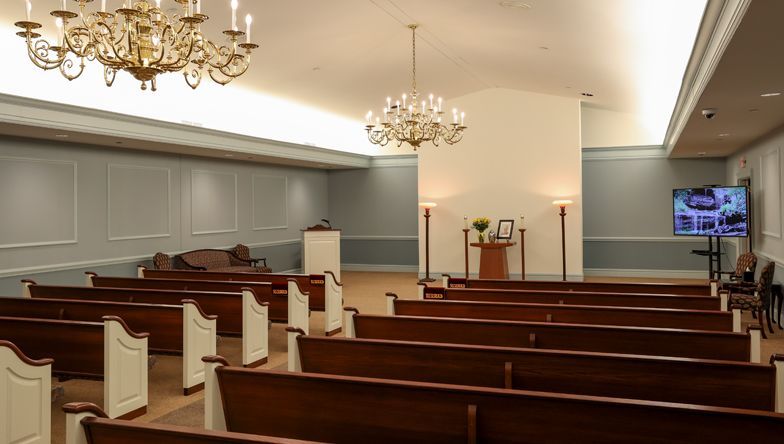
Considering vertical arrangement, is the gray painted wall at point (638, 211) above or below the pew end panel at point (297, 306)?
above

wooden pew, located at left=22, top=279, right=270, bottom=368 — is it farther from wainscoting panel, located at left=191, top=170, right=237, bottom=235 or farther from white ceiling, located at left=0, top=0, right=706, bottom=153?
wainscoting panel, located at left=191, top=170, right=237, bottom=235

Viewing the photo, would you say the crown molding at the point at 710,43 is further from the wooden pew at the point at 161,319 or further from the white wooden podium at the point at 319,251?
the white wooden podium at the point at 319,251

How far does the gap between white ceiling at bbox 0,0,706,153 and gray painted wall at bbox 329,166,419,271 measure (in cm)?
275

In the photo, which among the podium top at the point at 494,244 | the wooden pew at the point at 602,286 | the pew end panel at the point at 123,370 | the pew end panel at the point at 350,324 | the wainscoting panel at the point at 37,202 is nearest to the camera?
the pew end panel at the point at 123,370

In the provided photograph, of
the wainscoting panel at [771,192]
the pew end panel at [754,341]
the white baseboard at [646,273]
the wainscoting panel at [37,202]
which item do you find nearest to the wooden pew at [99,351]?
the wainscoting panel at [37,202]

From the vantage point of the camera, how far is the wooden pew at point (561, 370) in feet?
8.70

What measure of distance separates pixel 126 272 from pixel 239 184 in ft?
9.80

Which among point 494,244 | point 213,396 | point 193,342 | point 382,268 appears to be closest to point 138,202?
point 193,342

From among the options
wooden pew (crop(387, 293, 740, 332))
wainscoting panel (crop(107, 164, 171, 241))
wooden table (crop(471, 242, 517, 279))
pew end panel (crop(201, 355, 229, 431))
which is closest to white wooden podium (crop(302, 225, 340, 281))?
wainscoting panel (crop(107, 164, 171, 241))

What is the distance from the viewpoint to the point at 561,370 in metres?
2.89

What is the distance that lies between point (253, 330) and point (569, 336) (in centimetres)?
283

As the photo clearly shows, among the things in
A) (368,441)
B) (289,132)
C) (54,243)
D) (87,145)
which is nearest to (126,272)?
(54,243)

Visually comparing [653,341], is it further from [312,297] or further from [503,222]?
[503,222]

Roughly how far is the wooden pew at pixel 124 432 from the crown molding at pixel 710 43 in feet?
9.65
